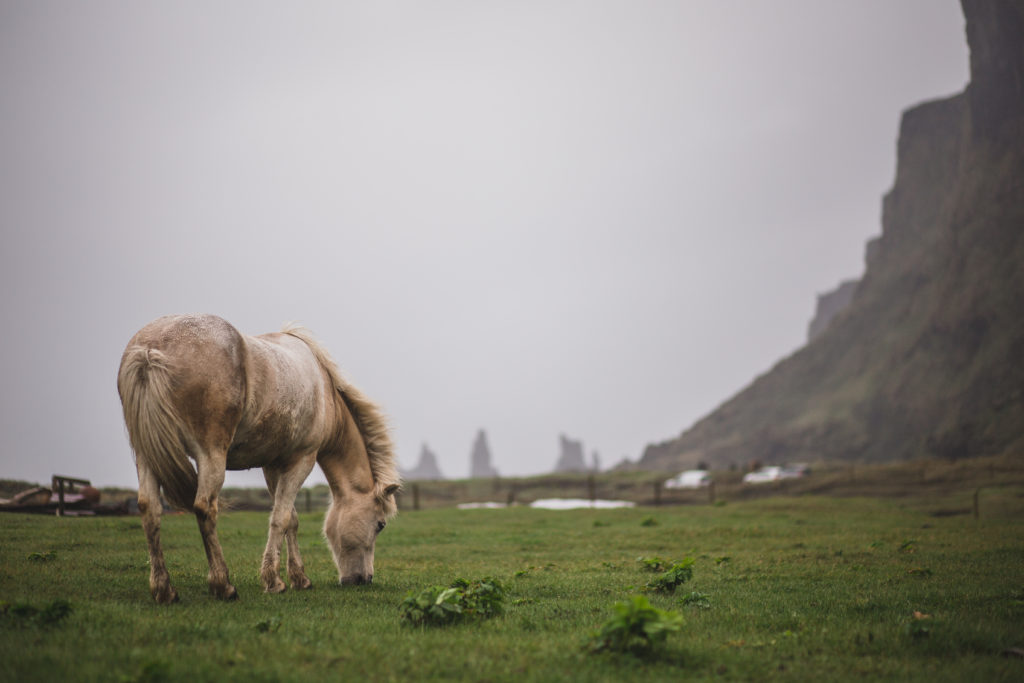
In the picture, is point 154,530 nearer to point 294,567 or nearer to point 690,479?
point 294,567

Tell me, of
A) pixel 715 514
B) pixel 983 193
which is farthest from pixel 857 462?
pixel 715 514

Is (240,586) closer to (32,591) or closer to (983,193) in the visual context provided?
(32,591)

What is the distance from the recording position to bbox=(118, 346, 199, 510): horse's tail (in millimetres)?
7281

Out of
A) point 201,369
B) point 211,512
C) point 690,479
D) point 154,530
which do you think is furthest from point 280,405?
point 690,479

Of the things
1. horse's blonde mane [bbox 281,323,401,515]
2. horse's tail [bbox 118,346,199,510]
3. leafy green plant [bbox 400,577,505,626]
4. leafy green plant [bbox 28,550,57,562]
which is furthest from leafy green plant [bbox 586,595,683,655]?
leafy green plant [bbox 28,550,57,562]

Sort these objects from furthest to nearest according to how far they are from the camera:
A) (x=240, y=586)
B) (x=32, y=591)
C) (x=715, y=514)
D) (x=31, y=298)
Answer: (x=31, y=298) → (x=715, y=514) → (x=240, y=586) → (x=32, y=591)

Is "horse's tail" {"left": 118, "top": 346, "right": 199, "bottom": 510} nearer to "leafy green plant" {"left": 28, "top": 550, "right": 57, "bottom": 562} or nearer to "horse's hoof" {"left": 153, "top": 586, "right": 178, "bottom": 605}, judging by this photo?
"horse's hoof" {"left": 153, "top": 586, "right": 178, "bottom": 605}

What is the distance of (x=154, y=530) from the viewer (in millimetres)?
7148

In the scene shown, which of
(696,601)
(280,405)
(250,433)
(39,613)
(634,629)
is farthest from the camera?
(280,405)

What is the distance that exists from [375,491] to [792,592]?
6395 mm

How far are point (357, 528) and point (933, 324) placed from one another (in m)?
114

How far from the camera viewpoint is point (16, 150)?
48062 mm

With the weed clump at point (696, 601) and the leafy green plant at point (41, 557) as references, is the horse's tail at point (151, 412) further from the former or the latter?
the weed clump at point (696, 601)

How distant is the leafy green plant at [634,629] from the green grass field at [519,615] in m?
0.11
